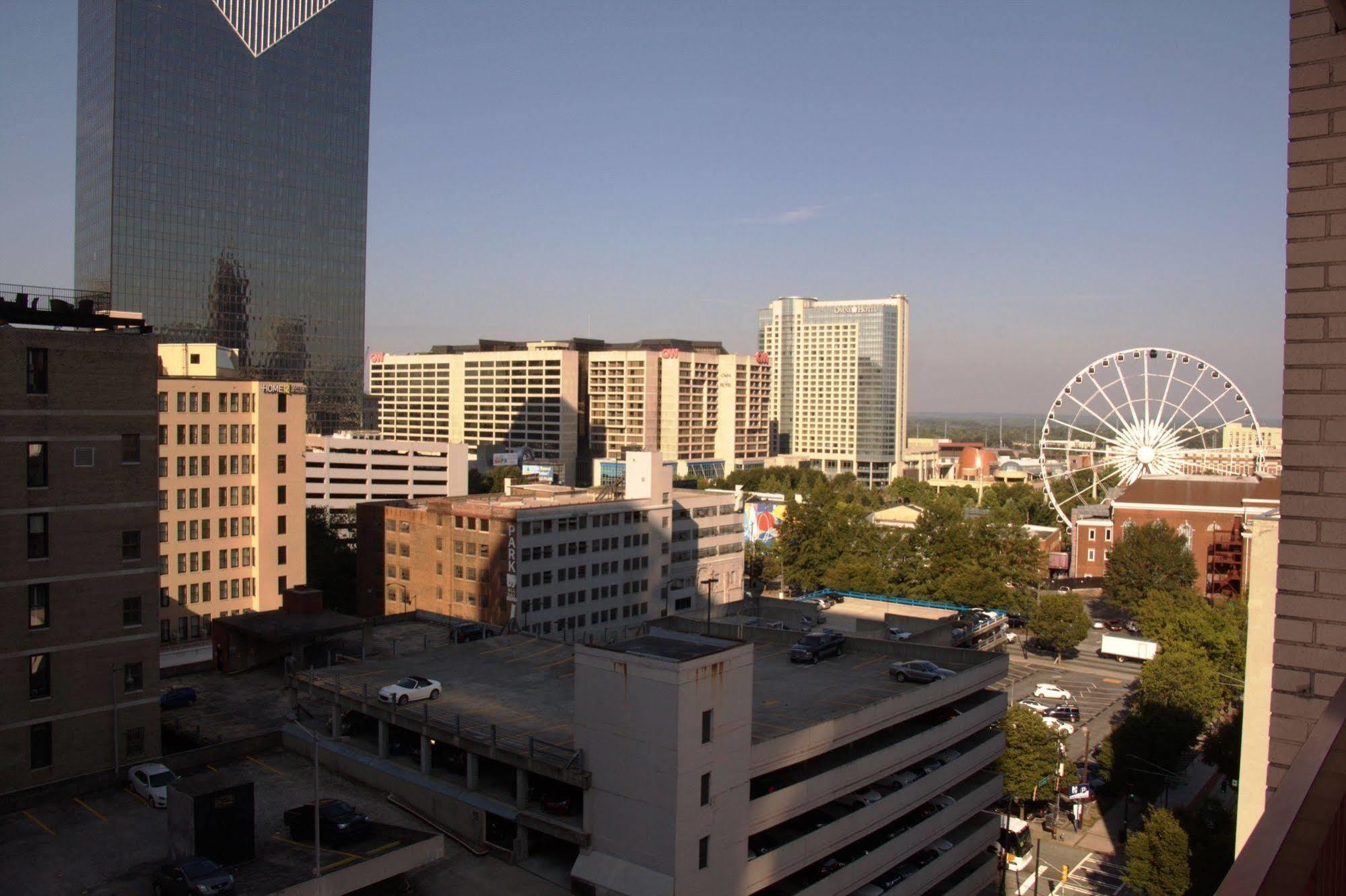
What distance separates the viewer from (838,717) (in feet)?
90.1

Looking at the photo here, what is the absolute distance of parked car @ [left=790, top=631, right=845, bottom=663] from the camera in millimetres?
34875

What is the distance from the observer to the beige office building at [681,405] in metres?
160

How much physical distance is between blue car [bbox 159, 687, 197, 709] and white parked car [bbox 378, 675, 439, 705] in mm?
10408

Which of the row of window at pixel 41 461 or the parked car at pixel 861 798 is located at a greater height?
the row of window at pixel 41 461

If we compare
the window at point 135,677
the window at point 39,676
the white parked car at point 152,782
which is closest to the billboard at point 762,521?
the window at point 135,677

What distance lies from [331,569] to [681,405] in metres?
94.6

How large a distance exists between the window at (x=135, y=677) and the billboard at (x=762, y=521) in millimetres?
68909

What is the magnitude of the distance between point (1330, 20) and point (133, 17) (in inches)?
6278

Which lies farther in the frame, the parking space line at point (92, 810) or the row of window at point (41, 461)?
the row of window at point (41, 461)

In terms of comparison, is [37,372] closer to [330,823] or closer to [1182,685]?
[330,823]

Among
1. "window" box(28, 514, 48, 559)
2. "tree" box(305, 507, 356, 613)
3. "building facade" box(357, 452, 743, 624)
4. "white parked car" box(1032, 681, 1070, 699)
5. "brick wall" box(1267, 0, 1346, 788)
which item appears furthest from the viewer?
"tree" box(305, 507, 356, 613)

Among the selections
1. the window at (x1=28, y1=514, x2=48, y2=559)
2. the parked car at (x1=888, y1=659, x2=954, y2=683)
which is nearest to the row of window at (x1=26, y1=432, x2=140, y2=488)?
the window at (x1=28, y1=514, x2=48, y2=559)

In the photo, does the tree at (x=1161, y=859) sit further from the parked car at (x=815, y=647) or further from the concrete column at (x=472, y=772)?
the concrete column at (x=472, y=772)

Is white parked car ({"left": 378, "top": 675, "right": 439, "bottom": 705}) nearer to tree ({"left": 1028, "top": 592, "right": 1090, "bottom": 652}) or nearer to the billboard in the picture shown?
tree ({"left": 1028, "top": 592, "right": 1090, "bottom": 652})
